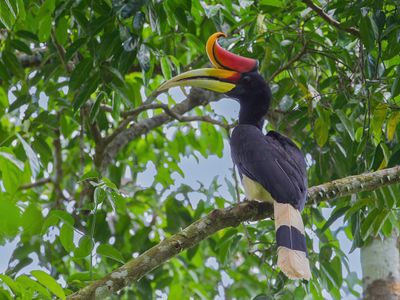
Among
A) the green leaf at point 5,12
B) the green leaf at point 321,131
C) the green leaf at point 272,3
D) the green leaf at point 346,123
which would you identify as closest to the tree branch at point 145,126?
the green leaf at point 272,3

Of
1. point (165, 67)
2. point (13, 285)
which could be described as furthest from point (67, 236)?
point (165, 67)

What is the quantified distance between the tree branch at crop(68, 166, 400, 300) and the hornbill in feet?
0.30

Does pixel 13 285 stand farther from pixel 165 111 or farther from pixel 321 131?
pixel 165 111

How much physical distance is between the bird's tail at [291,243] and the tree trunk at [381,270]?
0.91 m

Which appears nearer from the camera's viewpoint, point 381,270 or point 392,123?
point 392,123

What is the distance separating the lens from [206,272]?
16.2 feet

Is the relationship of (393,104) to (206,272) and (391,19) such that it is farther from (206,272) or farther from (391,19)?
(206,272)

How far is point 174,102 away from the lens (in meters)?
4.63

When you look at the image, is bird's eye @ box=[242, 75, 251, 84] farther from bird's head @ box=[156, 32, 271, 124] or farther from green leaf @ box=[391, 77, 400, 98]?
green leaf @ box=[391, 77, 400, 98]

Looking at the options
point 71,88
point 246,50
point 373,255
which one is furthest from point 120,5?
point 373,255

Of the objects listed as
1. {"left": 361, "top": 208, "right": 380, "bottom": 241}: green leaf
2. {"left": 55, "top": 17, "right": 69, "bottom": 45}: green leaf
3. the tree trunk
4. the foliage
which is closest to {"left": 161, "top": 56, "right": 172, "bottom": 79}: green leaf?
the foliage

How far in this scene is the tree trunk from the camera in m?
3.71

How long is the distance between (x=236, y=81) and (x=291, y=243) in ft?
3.92

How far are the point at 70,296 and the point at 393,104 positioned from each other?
151cm
